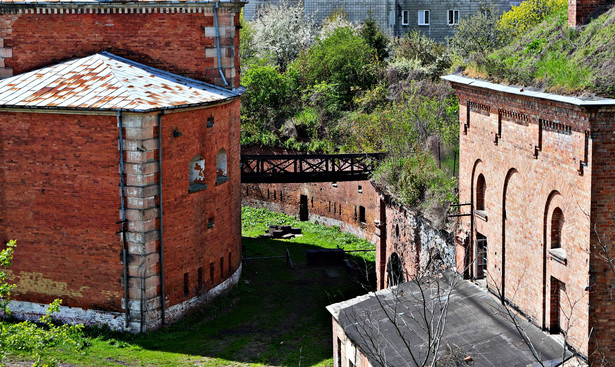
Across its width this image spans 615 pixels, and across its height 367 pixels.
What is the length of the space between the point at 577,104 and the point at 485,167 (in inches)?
207

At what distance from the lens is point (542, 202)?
15.9 meters

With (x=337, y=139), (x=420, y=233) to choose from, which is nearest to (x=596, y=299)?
(x=420, y=233)

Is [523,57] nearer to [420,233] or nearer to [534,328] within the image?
[534,328]

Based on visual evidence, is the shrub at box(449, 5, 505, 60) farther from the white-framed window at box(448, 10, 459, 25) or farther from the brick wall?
the brick wall

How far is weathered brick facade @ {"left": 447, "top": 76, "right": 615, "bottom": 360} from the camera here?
557 inches

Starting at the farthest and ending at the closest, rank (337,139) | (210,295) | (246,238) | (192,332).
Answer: (337,139) < (246,238) < (210,295) < (192,332)

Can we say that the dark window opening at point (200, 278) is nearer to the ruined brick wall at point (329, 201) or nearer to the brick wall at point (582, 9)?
the ruined brick wall at point (329, 201)

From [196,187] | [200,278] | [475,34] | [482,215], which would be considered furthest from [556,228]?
[475,34]

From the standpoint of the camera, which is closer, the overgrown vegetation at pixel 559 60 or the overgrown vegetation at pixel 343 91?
the overgrown vegetation at pixel 559 60

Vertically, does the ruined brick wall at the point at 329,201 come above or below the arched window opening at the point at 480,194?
below

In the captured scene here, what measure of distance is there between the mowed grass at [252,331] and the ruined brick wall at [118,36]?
7224 millimetres

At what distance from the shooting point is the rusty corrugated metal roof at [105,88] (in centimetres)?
2238

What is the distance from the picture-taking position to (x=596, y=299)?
14.3 metres

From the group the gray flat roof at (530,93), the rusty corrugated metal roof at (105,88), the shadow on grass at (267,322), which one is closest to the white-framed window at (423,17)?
the shadow on grass at (267,322)
